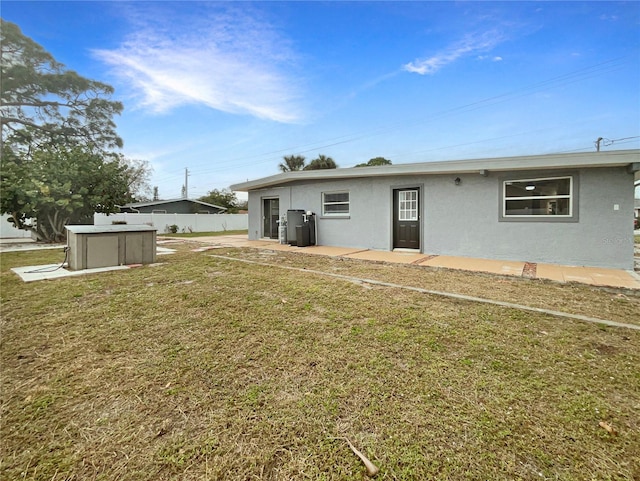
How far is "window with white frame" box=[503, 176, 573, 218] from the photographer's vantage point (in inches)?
282

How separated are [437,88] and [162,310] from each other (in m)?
15.4

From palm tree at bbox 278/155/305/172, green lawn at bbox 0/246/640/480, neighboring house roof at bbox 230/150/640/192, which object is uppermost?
palm tree at bbox 278/155/305/172

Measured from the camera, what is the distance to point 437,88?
46.9ft

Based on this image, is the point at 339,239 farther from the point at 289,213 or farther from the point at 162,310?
the point at 162,310

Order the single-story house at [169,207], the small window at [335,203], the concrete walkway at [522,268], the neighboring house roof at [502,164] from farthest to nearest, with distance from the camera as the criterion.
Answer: the single-story house at [169,207]
the small window at [335,203]
the neighboring house roof at [502,164]
the concrete walkway at [522,268]

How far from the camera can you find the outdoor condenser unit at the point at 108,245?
6441mm

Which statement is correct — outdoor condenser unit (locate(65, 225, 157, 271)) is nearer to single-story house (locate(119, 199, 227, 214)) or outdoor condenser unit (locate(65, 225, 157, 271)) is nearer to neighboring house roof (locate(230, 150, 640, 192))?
neighboring house roof (locate(230, 150, 640, 192))

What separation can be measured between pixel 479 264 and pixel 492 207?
177 centimetres

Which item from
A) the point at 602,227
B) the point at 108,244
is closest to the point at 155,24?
the point at 108,244

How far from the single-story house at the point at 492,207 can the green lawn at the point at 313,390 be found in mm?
3823

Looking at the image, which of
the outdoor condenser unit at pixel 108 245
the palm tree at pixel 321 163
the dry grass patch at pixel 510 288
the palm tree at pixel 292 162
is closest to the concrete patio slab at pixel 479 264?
the dry grass patch at pixel 510 288

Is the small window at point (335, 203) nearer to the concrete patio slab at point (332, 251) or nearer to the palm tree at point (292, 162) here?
the concrete patio slab at point (332, 251)

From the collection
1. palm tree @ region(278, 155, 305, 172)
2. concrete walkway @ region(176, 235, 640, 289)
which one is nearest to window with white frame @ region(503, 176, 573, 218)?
concrete walkway @ region(176, 235, 640, 289)

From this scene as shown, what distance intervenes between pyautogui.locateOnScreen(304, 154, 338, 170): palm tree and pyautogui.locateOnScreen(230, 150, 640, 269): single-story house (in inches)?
680
